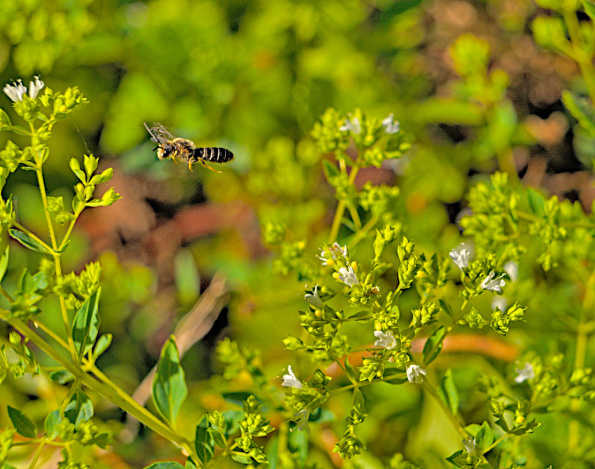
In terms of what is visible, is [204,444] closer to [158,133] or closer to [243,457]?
[243,457]

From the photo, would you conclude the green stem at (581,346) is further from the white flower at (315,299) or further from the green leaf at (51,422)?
the green leaf at (51,422)

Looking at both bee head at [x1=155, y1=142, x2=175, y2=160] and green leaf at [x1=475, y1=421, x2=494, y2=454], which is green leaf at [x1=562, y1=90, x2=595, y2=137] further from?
bee head at [x1=155, y1=142, x2=175, y2=160]

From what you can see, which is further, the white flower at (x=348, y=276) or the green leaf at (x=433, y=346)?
the green leaf at (x=433, y=346)

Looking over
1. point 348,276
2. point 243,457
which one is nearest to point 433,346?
point 348,276

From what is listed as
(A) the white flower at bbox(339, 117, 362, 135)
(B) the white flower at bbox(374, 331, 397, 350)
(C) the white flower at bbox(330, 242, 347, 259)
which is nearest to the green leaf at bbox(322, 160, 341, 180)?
(A) the white flower at bbox(339, 117, 362, 135)

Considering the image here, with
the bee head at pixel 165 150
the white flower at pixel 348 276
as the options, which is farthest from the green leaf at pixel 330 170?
the bee head at pixel 165 150

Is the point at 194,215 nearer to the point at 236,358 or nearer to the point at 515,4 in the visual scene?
the point at 236,358
